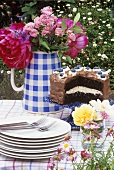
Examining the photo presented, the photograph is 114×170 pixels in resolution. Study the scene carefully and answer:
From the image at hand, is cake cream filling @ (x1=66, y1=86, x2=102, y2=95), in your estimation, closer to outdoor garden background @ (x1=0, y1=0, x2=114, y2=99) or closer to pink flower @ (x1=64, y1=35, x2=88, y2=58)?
pink flower @ (x1=64, y1=35, x2=88, y2=58)

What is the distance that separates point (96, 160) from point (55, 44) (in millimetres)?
791

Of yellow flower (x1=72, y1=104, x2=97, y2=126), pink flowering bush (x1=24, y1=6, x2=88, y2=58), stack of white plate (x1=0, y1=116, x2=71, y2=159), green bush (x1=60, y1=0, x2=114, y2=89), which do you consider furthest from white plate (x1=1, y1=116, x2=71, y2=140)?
green bush (x1=60, y1=0, x2=114, y2=89)

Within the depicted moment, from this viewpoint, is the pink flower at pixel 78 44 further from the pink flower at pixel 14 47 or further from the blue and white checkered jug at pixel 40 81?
the pink flower at pixel 14 47

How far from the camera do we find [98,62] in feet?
16.9

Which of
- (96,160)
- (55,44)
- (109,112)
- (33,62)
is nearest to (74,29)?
(55,44)

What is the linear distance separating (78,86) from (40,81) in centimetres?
20

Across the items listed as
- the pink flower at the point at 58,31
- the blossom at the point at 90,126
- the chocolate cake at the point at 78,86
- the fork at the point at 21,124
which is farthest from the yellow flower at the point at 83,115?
the pink flower at the point at 58,31

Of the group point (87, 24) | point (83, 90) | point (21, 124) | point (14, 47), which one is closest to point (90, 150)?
point (21, 124)

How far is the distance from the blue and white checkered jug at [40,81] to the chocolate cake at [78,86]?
98 millimetres

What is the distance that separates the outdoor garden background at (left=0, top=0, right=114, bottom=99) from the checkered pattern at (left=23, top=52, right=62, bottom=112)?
7.81 ft

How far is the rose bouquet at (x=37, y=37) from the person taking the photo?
195 cm

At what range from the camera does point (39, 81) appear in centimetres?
208

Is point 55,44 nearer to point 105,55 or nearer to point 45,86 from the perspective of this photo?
point 45,86

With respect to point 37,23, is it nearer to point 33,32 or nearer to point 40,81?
point 33,32
